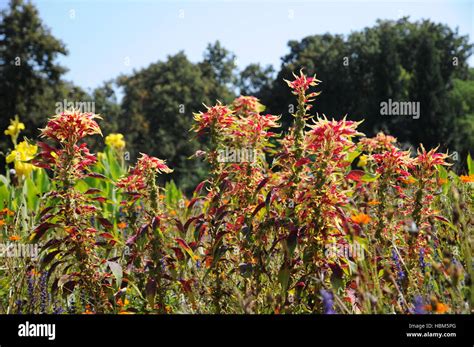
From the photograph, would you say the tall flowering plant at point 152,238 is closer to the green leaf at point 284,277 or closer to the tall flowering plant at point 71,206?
the tall flowering plant at point 71,206

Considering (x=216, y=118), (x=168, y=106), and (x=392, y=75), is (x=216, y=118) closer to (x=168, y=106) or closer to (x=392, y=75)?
(x=392, y=75)

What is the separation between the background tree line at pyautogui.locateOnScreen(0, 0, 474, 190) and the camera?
33.7 m

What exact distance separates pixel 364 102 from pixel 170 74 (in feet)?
57.9

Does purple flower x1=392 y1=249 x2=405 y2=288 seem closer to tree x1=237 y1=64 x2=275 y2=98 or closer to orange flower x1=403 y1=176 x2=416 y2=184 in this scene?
orange flower x1=403 y1=176 x2=416 y2=184

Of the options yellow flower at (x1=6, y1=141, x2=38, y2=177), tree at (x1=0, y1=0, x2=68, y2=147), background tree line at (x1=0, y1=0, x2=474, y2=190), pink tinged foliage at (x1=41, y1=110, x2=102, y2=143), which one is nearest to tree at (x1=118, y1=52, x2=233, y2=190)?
background tree line at (x1=0, y1=0, x2=474, y2=190)

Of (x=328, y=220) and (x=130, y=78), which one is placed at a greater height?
(x=130, y=78)

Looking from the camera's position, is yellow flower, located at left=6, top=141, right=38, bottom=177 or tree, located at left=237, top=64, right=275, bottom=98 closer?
yellow flower, located at left=6, top=141, right=38, bottom=177

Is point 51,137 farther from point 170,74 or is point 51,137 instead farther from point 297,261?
point 170,74

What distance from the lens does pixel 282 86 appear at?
42375 mm

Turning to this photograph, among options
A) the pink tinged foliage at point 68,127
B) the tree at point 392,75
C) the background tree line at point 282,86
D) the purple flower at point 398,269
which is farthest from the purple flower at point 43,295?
the tree at point 392,75

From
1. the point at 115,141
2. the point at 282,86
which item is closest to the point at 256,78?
the point at 282,86

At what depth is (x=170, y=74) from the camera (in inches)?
1852
